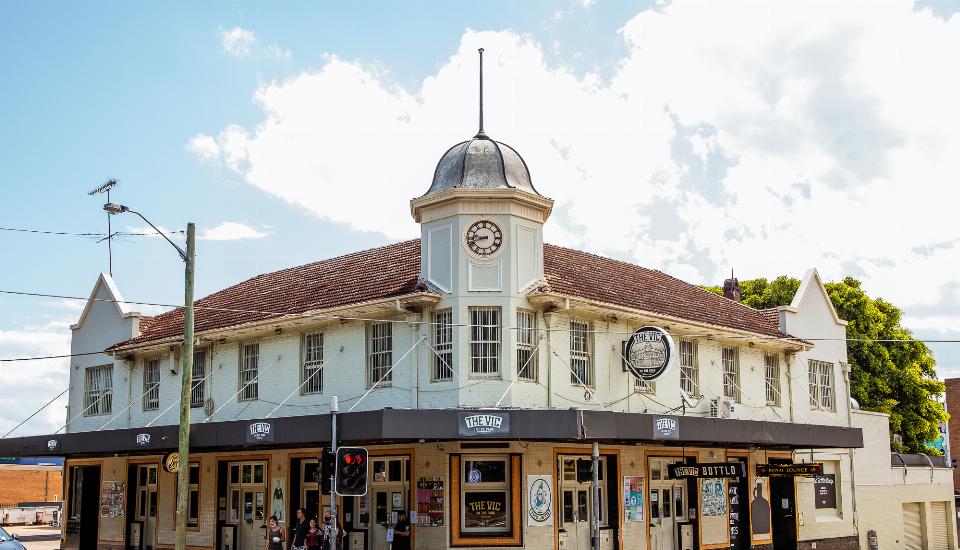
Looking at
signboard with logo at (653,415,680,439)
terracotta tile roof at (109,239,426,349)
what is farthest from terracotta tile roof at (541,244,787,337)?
terracotta tile roof at (109,239,426,349)

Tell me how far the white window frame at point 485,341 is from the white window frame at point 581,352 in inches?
87.9

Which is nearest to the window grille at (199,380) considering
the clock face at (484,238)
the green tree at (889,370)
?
the clock face at (484,238)

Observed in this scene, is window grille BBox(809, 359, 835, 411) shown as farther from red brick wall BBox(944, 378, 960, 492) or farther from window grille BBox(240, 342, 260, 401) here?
red brick wall BBox(944, 378, 960, 492)

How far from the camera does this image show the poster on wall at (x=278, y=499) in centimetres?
2714

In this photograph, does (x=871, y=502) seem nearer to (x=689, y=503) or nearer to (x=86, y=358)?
(x=689, y=503)

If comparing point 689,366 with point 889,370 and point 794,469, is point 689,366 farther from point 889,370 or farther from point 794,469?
point 889,370

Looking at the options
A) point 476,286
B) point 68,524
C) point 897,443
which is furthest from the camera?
point 897,443

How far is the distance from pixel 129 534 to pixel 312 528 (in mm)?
12759

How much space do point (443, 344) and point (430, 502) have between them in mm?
3606

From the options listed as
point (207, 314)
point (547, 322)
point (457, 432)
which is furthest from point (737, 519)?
point (207, 314)

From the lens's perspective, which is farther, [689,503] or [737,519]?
[737,519]

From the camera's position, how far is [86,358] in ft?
114

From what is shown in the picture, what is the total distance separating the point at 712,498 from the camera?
29312 mm

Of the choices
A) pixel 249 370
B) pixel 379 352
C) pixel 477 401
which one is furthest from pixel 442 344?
pixel 249 370
